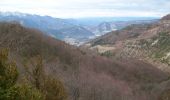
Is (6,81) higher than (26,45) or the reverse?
higher

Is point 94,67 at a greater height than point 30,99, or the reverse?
point 30,99

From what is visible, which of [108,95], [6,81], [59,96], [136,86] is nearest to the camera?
[6,81]

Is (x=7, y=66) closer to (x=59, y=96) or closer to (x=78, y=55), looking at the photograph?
(x=59, y=96)

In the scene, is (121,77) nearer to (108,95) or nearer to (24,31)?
(24,31)

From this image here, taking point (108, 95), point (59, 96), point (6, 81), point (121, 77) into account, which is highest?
point (6, 81)

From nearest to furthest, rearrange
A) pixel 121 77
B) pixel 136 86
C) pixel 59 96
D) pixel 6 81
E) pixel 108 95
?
pixel 6 81, pixel 59 96, pixel 108 95, pixel 136 86, pixel 121 77

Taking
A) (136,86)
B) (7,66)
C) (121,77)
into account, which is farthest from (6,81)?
(121,77)

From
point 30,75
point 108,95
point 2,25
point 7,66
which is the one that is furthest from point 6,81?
point 2,25

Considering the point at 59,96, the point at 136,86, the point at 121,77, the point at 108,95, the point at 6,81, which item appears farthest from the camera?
the point at 121,77

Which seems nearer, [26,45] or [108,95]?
[108,95]
